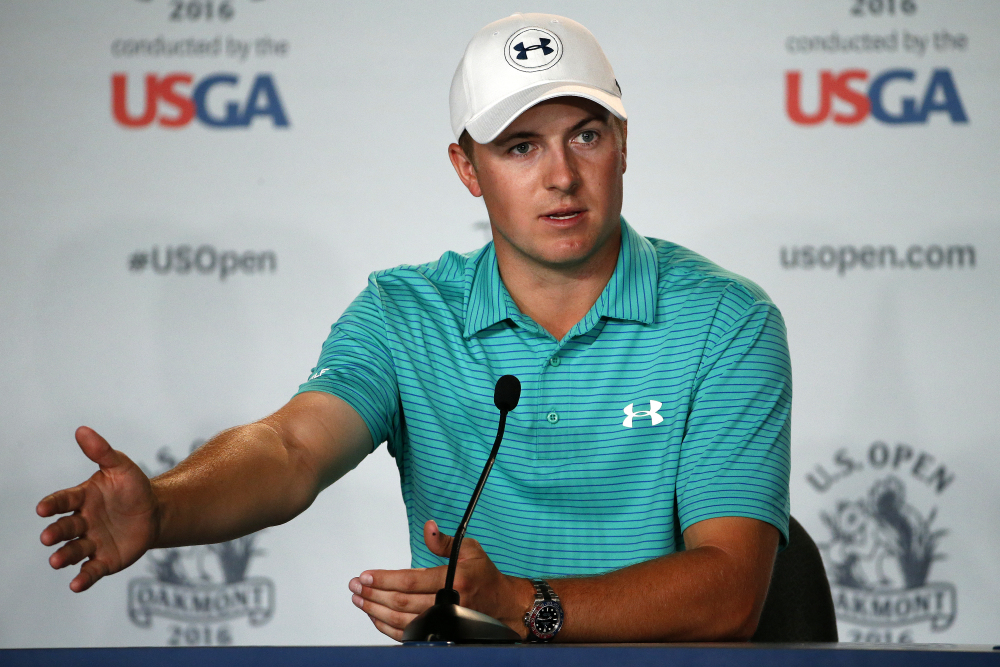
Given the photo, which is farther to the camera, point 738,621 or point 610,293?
point 610,293

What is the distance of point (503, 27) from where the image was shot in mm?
1824

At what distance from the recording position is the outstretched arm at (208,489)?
1.11m

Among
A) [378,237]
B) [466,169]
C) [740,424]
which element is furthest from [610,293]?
[378,237]

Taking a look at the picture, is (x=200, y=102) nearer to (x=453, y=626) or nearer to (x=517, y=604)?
(x=517, y=604)

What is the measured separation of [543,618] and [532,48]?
106 cm

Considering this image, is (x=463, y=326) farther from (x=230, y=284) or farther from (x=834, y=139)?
(x=834, y=139)

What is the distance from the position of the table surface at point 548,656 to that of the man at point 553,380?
0.62 m

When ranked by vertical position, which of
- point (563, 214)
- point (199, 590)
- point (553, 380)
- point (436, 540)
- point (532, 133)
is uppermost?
point (532, 133)

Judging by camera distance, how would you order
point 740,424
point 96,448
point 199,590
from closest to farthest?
point 96,448
point 740,424
point 199,590

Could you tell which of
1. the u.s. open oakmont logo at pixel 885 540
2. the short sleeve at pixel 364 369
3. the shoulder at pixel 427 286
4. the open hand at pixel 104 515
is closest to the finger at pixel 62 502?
the open hand at pixel 104 515

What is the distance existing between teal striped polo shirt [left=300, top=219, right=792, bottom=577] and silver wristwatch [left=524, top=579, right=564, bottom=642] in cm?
41

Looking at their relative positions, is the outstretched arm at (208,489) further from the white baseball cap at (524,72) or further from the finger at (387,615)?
the white baseball cap at (524,72)

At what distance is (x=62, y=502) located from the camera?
1.07 metres

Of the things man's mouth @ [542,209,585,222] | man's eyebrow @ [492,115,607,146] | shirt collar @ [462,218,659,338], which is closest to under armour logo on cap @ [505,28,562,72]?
man's eyebrow @ [492,115,607,146]
